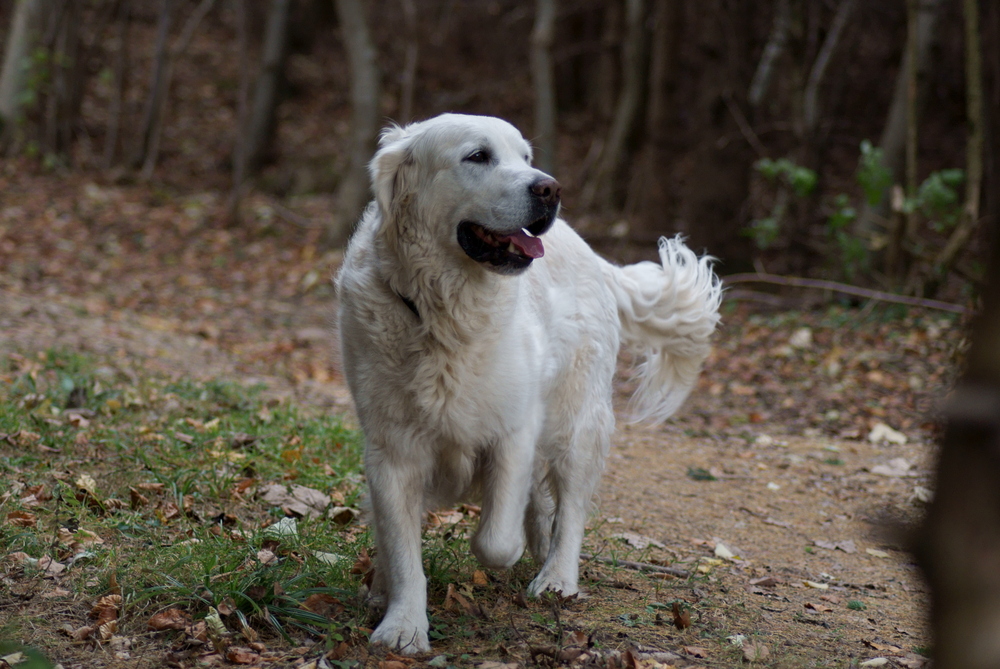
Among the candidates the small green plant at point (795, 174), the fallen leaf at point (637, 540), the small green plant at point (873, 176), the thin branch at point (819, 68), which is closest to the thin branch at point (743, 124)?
the thin branch at point (819, 68)

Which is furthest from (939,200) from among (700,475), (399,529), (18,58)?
(18,58)

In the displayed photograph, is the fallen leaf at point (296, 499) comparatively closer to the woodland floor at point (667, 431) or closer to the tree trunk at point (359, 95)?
the woodland floor at point (667, 431)

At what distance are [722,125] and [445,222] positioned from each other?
7798mm

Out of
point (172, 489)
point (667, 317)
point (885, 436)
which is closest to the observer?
point (172, 489)

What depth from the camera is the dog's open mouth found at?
301 cm

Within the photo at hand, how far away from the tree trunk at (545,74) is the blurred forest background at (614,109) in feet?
0.10

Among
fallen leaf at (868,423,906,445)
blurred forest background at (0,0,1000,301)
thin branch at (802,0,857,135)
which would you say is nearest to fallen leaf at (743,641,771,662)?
blurred forest background at (0,0,1000,301)

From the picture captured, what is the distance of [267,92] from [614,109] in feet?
19.9

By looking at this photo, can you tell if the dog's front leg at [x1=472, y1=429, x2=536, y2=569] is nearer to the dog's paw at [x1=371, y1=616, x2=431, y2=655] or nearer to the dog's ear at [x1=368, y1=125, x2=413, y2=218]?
the dog's paw at [x1=371, y1=616, x2=431, y2=655]

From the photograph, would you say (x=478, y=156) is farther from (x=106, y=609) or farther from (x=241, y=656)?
(x=106, y=609)

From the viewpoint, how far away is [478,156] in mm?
3094

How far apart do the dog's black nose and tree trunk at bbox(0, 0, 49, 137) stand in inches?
529

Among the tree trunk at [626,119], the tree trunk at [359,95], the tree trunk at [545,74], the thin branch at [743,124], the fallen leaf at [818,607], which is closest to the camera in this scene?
the fallen leaf at [818,607]

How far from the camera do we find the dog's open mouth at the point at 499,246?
118 inches
